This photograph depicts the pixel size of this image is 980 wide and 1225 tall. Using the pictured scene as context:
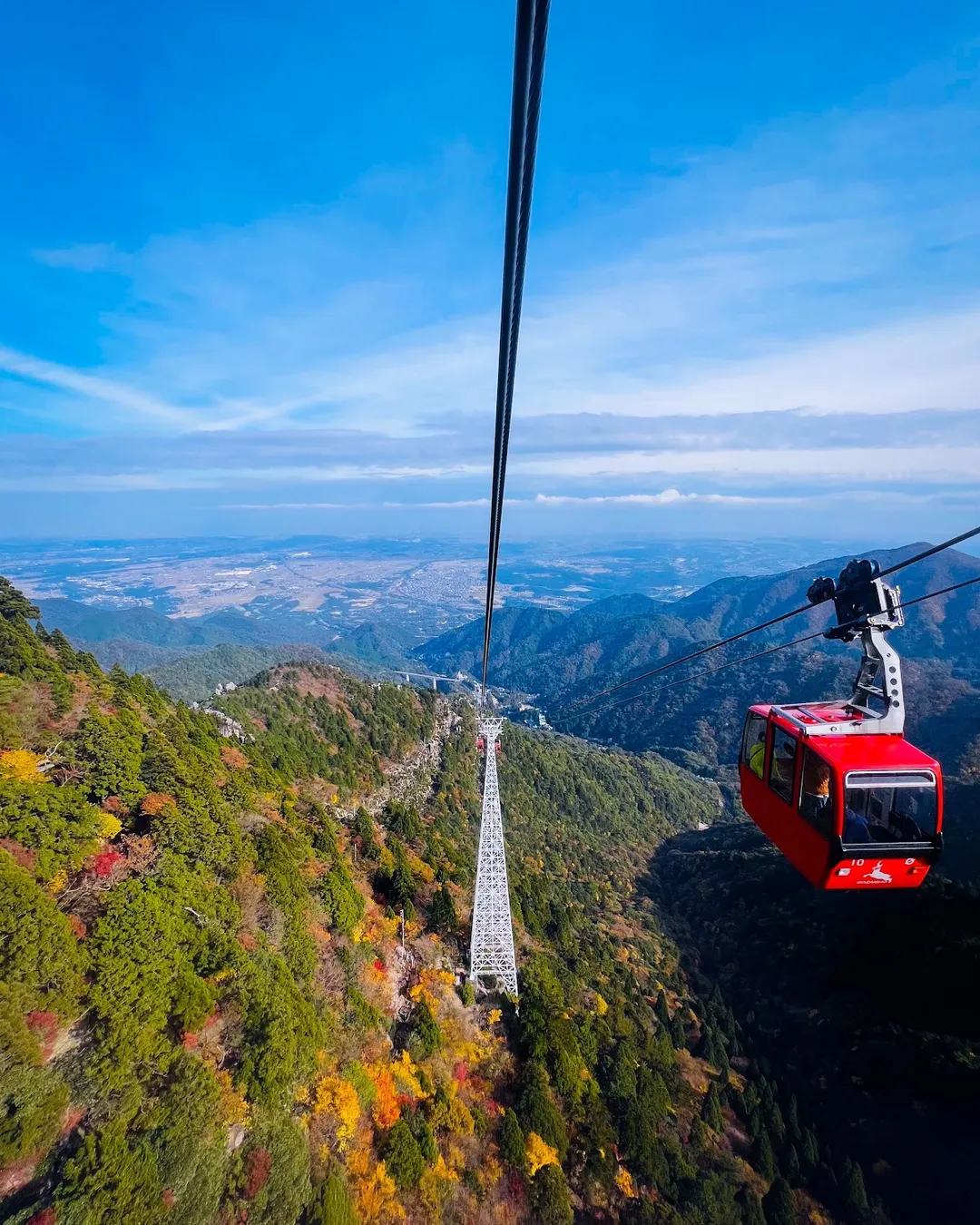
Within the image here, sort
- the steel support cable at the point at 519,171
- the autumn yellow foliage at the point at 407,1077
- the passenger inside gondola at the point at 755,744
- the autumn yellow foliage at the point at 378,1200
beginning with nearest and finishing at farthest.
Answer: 1. the steel support cable at the point at 519,171
2. the passenger inside gondola at the point at 755,744
3. the autumn yellow foliage at the point at 378,1200
4. the autumn yellow foliage at the point at 407,1077

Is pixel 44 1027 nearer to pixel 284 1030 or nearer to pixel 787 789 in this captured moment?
Answer: pixel 284 1030

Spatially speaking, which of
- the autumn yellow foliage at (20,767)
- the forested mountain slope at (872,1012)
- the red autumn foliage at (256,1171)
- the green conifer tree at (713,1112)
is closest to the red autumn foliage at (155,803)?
the autumn yellow foliage at (20,767)

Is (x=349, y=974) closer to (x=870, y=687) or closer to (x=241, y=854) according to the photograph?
(x=241, y=854)

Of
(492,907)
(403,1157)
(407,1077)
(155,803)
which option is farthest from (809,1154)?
(155,803)

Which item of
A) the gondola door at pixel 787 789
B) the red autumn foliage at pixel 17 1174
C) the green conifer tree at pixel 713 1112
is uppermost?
the gondola door at pixel 787 789

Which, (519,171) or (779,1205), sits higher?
(519,171)

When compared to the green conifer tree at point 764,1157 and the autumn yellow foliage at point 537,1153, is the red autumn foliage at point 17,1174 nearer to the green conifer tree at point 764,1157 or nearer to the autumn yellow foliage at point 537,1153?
the autumn yellow foliage at point 537,1153
